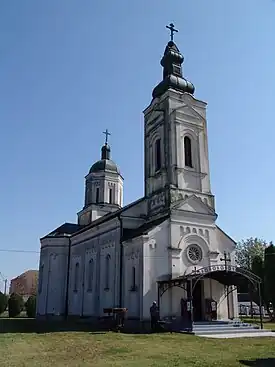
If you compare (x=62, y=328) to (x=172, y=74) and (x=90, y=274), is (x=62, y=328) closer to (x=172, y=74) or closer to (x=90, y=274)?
(x=90, y=274)

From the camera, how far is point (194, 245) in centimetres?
2608

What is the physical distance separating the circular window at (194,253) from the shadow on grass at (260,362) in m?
14.3

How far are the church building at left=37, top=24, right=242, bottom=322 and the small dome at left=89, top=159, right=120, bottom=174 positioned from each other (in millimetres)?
9546

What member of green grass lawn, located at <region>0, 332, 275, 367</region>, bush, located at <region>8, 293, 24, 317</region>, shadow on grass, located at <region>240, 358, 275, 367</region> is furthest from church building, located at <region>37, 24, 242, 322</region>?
bush, located at <region>8, 293, 24, 317</region>

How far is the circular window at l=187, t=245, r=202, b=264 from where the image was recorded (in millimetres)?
25672

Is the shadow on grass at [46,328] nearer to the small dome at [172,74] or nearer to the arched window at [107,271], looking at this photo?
the arched window at [107,271]

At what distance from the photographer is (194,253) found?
25938 mm

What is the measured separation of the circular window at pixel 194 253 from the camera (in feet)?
84.2

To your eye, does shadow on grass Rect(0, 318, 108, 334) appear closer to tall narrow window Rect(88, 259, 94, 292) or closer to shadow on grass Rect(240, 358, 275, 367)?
tall narrow window Rect(88, 259, 94, 292)

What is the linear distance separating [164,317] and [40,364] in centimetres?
1416

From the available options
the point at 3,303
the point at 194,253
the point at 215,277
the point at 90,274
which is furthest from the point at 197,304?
the point at 3,303

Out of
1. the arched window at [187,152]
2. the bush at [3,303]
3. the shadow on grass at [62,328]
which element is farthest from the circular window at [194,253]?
the bush at [3,303]

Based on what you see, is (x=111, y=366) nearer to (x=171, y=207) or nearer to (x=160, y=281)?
(x=160, y=281)

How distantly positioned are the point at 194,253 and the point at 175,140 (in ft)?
26.4
